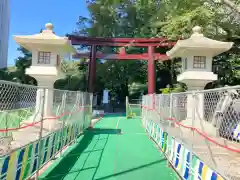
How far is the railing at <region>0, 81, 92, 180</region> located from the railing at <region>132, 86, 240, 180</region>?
2.43 meters

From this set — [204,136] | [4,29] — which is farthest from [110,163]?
[4,29]

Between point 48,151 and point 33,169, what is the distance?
841mm

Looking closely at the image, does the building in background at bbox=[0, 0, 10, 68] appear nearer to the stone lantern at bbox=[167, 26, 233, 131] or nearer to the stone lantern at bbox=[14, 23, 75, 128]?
the stone lantern at bbox=[14, 23, 75, 128]

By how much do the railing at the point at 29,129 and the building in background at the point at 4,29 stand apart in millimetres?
31858

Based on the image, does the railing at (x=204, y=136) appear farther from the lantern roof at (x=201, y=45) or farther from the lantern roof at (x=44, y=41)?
the lantern roof at (x=44, y=41)

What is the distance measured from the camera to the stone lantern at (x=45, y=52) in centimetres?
741

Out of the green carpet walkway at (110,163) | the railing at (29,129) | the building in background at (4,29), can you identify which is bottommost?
the green carpet walkway at (110,163)

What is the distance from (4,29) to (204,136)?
38.7 meters

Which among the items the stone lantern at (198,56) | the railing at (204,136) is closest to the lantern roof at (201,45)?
the stone lantern at (198,56)

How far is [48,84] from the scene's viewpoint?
7586mm

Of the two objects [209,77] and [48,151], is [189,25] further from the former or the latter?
[48,151]

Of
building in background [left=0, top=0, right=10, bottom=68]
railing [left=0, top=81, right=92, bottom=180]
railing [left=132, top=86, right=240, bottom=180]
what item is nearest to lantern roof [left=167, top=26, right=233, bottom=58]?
railing [left=132, top=86, right=240, bottom=180]

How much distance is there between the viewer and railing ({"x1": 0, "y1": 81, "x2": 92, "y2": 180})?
316 centimetres

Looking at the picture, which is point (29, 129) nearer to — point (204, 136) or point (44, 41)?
point (204, 136)
